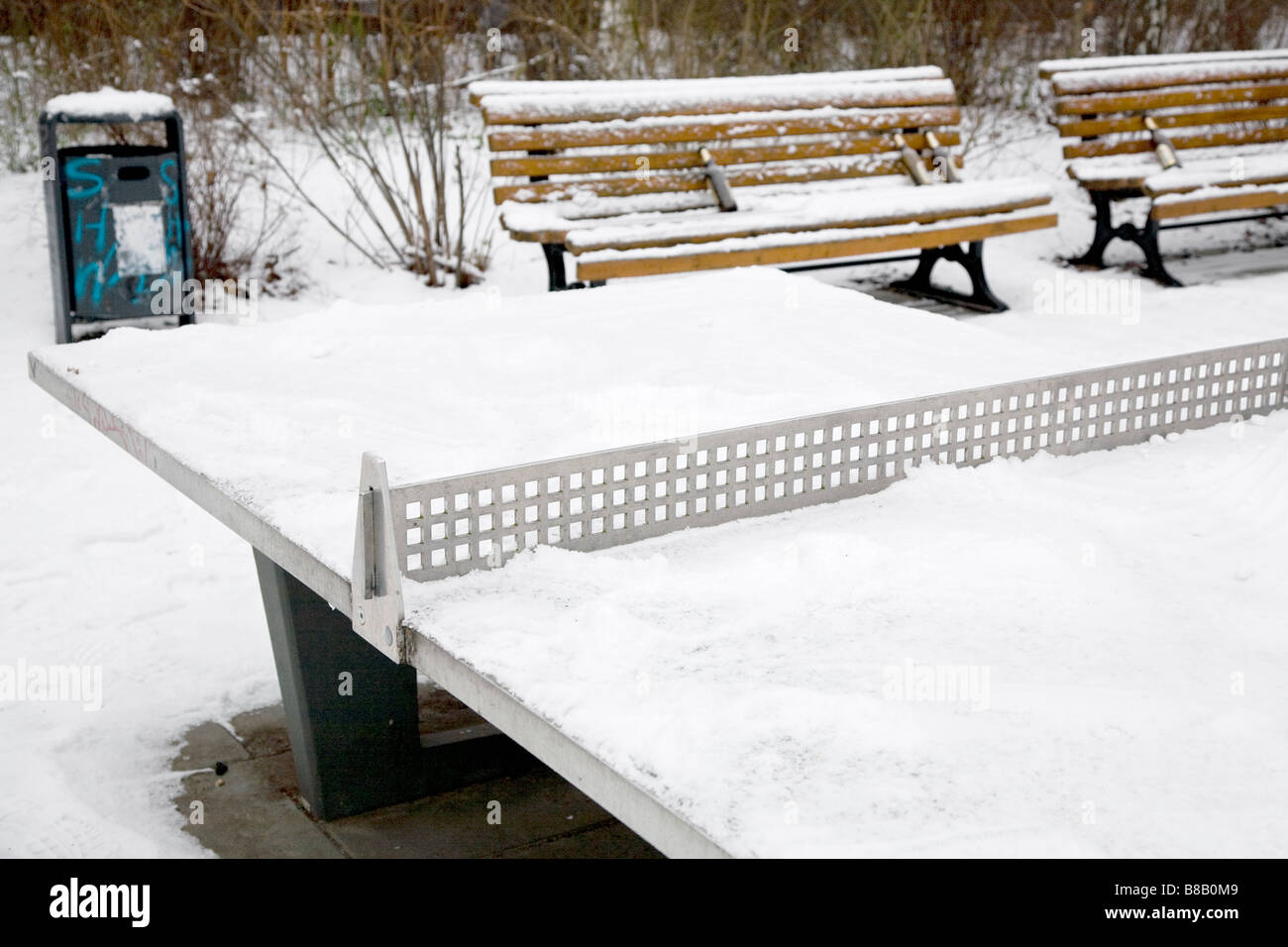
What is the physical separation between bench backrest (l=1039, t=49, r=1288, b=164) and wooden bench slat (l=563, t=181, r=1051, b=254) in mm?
839

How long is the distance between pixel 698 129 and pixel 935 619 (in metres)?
5.45

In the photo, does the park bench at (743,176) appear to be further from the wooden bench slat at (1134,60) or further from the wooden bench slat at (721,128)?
the wooden bench slat at (1134,60)

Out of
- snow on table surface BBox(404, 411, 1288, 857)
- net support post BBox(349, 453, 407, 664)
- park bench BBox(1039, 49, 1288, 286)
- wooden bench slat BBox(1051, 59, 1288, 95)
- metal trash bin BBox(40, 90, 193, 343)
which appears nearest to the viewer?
snow on table surface BBox(404, 411, 1288, 857)

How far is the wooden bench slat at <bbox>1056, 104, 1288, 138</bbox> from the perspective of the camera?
8.35m

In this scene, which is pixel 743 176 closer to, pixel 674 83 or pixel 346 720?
pixel 674 83

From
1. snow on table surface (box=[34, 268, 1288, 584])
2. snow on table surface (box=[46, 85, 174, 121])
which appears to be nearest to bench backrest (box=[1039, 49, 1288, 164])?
snow on table surface (box=[34, 268, 1288, 584])

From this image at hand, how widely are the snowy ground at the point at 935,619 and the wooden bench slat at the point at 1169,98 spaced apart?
4.71m

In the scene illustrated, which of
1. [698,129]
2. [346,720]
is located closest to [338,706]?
[346,720]

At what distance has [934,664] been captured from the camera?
6.95 ft

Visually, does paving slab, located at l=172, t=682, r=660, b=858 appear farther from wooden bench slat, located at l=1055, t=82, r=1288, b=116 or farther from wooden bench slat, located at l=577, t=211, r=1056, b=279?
wooden bench slat, located at l=1055, t=82, r=1288, b=116

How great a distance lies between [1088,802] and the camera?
5.76 ft
